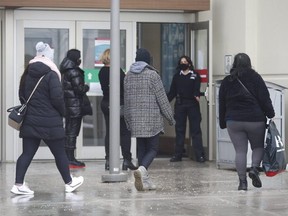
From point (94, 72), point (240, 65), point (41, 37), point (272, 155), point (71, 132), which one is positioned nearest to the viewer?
point (240, 65)

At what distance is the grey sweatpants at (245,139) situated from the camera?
1023 centimetres

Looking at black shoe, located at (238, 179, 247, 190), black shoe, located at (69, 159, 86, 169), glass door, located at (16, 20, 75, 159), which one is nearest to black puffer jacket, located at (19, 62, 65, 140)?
black shoe, located at (238, 179, 247, 190)

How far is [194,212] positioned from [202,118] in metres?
5.76

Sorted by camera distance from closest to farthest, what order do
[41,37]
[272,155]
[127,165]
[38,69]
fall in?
[38,69], [272,155], [127,165], [41,37]

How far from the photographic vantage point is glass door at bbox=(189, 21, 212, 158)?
1430cm

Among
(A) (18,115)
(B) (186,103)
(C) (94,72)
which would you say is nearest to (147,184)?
(A) (18,115)

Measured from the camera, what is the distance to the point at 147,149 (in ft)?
35.0

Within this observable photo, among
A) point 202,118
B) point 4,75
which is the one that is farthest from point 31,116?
point 202,118

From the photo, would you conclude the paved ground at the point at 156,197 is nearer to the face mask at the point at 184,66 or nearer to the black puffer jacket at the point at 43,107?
the black puffer jacket at the point at 43,107

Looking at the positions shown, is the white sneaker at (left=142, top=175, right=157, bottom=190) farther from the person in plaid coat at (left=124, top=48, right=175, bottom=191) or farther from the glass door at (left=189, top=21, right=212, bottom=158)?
the glass door at (left=189, top=21, right=212, bottom=158)

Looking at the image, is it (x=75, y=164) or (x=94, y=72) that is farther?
(x=94, y=72)

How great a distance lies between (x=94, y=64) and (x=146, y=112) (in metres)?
4.06

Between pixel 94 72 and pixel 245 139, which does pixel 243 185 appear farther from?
pixel 94 72

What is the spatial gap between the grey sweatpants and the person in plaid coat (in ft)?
2.71
